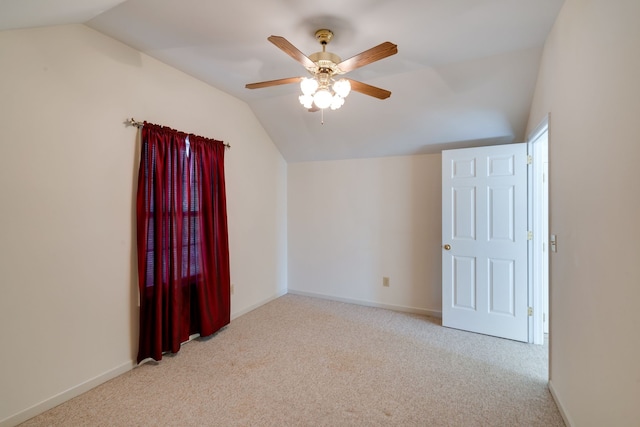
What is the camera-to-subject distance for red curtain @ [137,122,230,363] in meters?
2.50

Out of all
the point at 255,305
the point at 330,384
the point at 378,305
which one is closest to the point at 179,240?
the point at 255,305

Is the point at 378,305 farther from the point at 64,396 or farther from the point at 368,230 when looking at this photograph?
the point at 64,396

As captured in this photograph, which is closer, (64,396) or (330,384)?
(64,396)

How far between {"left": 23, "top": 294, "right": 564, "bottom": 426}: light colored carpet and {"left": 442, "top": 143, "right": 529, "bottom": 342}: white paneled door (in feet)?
0.83

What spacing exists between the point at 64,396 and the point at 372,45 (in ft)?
11.3

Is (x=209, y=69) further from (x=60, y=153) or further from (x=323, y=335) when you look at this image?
(x=323, y=335)

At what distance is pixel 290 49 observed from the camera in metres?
1.70

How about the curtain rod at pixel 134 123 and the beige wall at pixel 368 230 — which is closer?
the curtain rod at pixel 134 123

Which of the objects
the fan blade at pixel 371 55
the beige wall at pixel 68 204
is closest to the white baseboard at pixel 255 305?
the beige wall at pixel 68 204

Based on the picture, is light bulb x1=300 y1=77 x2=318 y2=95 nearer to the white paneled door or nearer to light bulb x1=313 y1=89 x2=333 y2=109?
light bulb x1=313 y1=89 x2=333 y2=109

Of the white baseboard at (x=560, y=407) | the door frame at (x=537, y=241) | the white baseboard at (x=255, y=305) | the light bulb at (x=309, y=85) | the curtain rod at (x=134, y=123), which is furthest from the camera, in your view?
the white baseboard at (x=255, y=305)

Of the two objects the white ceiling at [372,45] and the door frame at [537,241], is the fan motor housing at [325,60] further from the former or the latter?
the door frame at [537,241]

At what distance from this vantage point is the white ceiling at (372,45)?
1888mm

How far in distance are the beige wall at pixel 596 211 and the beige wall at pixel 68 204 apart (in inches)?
121
